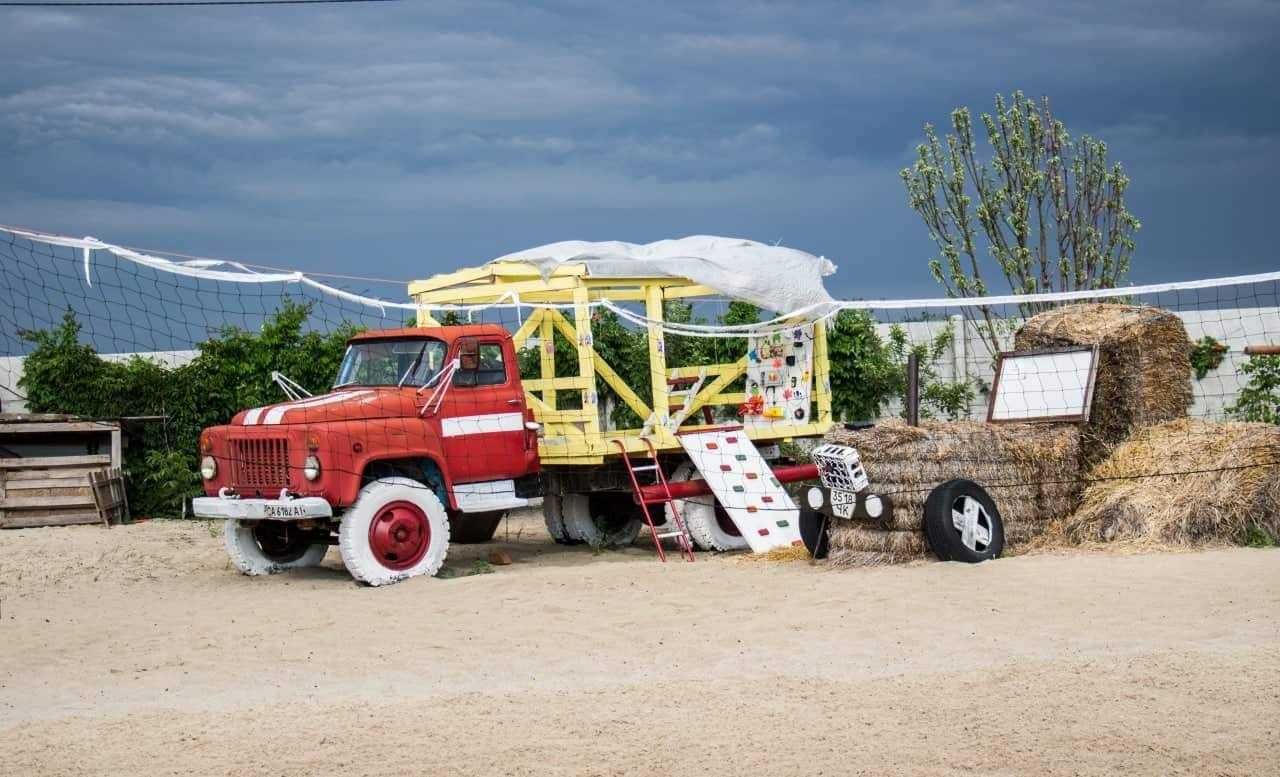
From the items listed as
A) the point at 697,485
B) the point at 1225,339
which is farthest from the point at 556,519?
the point at 1225,339

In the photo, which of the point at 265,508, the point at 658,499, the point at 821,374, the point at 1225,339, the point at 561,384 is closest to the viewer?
the point at 265,508

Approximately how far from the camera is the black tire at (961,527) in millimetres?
9664

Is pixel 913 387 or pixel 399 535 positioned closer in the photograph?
pixel 399 535

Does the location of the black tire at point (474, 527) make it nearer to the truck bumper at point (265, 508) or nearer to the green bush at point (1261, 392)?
the truck bumper at point (265, 508)

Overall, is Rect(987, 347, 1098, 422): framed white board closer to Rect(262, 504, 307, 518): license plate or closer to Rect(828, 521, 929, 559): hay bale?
Rect(828, 521, 929, 559): hay bale

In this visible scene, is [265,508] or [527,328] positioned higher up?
[527,328]

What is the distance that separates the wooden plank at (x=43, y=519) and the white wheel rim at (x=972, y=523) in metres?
9.90

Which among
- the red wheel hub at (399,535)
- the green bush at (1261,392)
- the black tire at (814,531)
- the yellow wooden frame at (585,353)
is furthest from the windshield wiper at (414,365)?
the green bush at (1261,392)

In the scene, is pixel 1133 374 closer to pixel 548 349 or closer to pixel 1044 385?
pixel 1044 385

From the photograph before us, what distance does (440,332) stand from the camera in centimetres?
1168

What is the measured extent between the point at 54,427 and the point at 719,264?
8.07m

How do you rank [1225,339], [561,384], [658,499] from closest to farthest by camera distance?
[658,499] < [561,384] < [1225,339]

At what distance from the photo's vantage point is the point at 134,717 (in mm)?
6508

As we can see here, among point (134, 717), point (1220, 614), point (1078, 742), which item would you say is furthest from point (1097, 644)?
point (134, 717)
